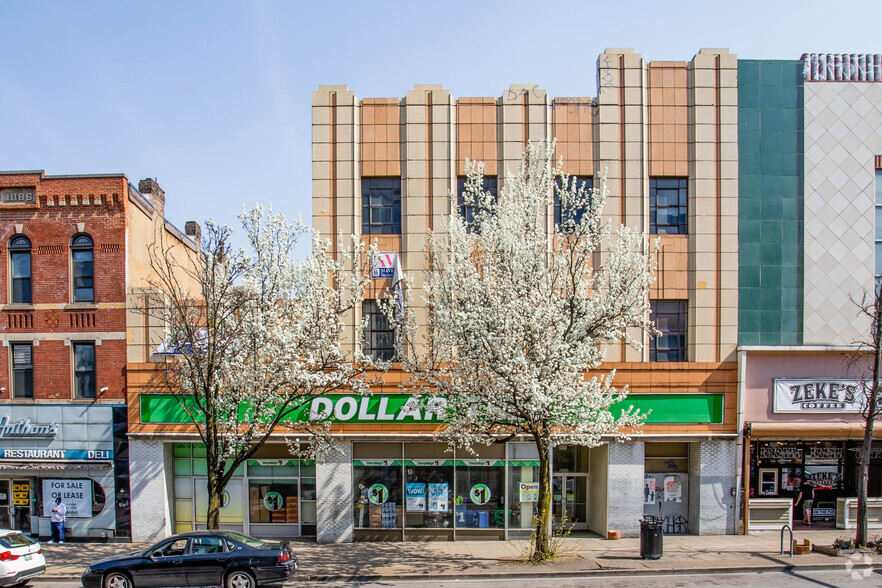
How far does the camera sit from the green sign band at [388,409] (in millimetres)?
19344

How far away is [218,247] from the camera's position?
16250mm

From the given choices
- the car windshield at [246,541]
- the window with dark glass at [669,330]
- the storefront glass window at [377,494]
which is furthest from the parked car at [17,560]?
the window with dark glass at [669,330]

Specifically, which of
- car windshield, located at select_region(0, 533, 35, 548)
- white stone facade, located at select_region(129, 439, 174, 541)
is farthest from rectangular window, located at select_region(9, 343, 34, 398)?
car windshield, located at select_region(0, 533, 35, 548)

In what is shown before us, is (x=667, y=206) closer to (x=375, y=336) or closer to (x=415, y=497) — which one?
(x=375, y=336)

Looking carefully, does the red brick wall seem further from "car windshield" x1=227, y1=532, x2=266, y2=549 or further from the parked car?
"car windshield" x1=227, y1=532, x2=266, y2=549

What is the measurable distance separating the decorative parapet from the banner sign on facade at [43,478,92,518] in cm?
2567

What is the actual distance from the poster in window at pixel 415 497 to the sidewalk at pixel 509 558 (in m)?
1.08

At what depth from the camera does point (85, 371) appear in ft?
65.7

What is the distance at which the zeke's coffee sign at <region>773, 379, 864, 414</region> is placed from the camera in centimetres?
1981

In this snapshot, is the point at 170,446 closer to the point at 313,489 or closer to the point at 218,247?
the point at 313,489

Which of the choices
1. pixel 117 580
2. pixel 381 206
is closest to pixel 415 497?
pixel 117 580

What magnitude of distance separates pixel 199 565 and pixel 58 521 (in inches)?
310

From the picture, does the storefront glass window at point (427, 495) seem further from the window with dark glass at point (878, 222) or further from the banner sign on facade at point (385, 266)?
the window with dark glass at point (878, 222)

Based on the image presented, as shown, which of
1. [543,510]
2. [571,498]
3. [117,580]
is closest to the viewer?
[117,580]
